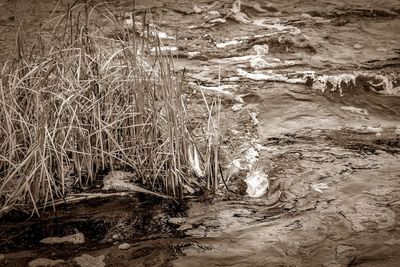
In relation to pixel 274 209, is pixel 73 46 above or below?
above

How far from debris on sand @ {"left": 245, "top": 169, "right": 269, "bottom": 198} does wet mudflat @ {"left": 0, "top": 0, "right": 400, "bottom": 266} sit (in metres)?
0.03

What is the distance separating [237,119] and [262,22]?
2.11 metres

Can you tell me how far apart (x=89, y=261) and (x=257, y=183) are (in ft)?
3.70

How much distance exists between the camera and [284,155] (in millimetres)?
3160

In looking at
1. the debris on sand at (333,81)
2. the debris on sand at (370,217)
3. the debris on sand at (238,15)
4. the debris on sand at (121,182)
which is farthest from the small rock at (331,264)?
the debris on sand at (238,15)

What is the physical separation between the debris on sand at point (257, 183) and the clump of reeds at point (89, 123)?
23 centimetres

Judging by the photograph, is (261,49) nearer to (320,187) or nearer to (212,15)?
(212,15)

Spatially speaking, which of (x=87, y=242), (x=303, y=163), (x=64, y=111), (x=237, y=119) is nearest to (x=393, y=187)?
(x=303, y=163)

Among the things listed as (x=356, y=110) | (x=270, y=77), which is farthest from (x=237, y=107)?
(x=356, y=110)

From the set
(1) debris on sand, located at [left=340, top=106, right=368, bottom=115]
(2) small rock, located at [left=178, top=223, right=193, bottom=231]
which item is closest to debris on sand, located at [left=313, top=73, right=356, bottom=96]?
(1) debris on sand, located at [left=340, top=106, right=368, bottom=115]

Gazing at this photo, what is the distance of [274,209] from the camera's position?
2645mm

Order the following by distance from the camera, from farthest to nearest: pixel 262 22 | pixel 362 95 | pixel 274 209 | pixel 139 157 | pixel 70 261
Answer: pixel 262 22 < pixel 362 95 < pixel 139 157 < pixel 274 209 < pixel 70 261

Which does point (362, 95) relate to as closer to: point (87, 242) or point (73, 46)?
point (73, 46)

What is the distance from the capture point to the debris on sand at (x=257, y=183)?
2.81m
